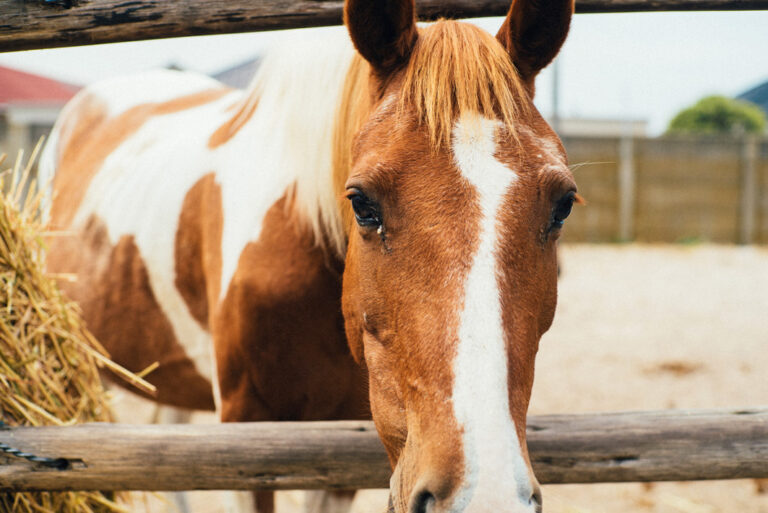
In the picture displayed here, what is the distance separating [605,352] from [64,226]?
459 centimetres

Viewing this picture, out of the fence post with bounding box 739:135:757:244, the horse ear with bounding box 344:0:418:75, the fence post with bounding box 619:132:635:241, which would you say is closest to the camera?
the horse ear with bounding box 344:0:418:75

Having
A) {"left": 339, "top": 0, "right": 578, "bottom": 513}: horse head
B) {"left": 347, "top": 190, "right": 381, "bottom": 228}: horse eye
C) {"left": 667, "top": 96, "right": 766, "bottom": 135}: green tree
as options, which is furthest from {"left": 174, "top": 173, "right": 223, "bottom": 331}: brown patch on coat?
{"left": 667, "top": 96, "right": 766, "bottom": 135}: green tree

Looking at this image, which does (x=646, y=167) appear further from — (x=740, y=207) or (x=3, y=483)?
(x=3, y=483)

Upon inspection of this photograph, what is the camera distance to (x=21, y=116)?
13102 mm

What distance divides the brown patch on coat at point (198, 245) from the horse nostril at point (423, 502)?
123cm

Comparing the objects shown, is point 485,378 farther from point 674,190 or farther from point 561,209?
point 674,190

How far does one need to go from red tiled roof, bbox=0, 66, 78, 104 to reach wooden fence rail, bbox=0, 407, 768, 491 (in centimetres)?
2211

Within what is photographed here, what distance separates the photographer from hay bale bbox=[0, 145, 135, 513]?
173 cm

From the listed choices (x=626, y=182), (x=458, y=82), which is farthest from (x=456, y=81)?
(x=626, y=182)

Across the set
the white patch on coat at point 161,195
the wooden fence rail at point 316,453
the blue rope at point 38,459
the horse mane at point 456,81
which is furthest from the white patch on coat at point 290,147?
the blue rope at point 38,459

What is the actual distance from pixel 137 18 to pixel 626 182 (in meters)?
10.4

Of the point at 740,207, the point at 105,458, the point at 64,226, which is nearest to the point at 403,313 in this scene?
the point at 105,458

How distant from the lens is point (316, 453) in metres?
1.58

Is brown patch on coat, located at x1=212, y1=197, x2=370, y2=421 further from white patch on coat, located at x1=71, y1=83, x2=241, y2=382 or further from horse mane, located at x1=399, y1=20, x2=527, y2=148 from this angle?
horse mane, located at x1=399, y1=20, x2=527, y2=148
